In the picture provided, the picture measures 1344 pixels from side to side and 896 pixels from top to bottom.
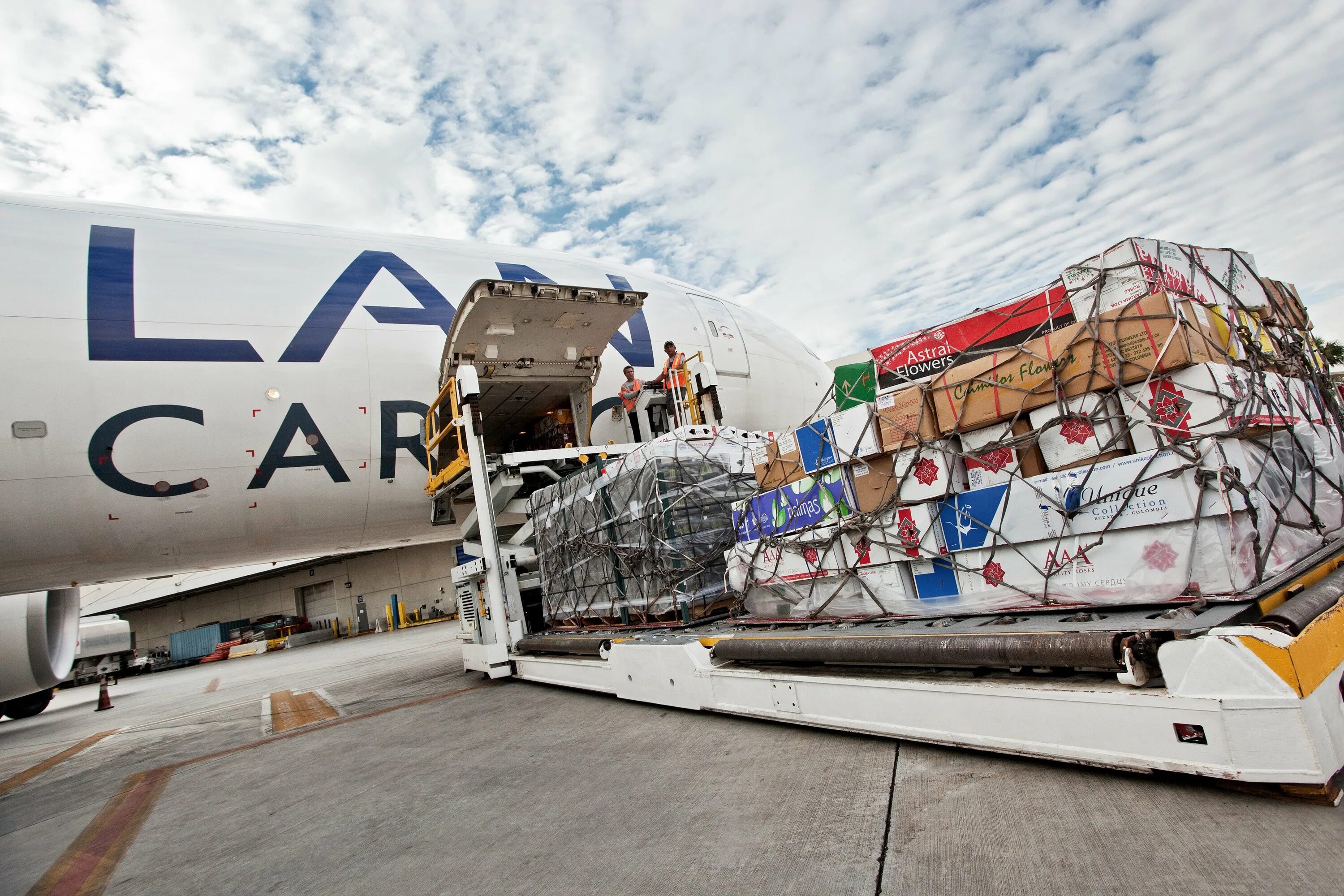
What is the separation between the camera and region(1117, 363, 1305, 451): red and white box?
2.77 meters

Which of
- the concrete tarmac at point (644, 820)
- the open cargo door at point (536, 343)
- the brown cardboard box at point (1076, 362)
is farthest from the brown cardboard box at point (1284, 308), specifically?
the open cargo door at point (536, 343)

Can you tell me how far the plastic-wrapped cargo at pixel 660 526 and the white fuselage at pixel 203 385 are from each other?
270 cm

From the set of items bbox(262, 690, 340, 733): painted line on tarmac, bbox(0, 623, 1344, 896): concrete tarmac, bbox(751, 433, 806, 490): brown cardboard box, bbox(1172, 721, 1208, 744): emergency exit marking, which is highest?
bbox(751, 433, 806, 490): brown cardboard box

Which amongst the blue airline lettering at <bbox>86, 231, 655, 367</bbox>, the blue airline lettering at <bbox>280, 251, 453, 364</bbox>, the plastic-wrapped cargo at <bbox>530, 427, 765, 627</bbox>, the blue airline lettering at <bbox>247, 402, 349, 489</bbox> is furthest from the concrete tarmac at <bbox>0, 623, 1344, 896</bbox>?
the blue airline lettering at <bbox>280, 251, 453, 364</bbox>

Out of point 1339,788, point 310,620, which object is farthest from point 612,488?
point 310,620

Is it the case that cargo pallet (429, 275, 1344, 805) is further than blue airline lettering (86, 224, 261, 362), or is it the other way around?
blue airline lettering (86, 224, 261, 362)

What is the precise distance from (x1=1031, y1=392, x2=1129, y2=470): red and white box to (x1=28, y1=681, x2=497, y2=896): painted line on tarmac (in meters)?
4.80

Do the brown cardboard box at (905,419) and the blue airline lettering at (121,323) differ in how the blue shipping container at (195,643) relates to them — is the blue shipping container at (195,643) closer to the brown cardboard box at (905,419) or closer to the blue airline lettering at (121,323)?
the blue airline lettering at (121,323)

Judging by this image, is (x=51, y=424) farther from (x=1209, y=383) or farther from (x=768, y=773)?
(x=1209, y=383)

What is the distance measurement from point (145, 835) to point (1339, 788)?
5485mm

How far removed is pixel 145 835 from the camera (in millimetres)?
3891

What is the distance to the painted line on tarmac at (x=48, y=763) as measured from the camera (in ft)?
20.7

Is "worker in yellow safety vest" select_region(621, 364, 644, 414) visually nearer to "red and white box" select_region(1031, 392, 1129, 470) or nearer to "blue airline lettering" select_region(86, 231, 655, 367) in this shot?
"blue airline lettering" select_region(86, 231, 655, 367)

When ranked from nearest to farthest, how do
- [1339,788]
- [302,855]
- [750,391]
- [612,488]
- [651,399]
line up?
[1339,788], [302,855], [612,488], [651,399], [750,391]
